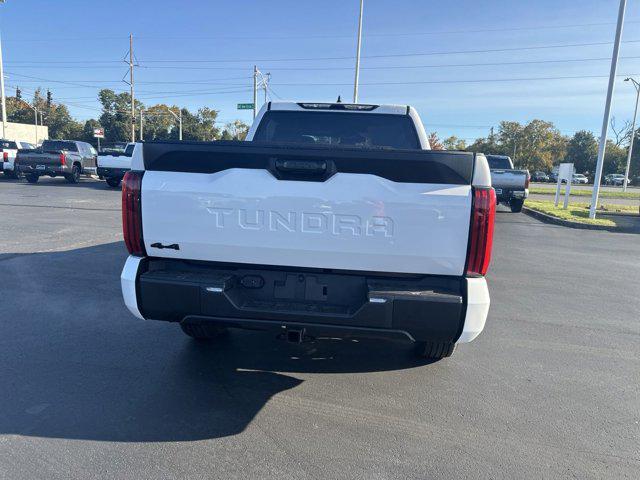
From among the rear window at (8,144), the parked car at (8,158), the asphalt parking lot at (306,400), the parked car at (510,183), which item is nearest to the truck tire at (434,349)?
the asphalt parking lot at (306,400)

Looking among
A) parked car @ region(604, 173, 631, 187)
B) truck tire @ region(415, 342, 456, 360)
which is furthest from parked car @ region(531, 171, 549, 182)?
truck tire @ region(415, 342, 456, 360)

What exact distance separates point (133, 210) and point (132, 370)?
1467 millimetres

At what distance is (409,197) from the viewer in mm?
2740

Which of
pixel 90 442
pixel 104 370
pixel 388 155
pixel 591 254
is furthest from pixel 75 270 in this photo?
pixel 591 254

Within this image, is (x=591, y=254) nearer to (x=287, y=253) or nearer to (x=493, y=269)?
(x=493, y=269)

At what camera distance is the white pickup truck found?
9.00 feet

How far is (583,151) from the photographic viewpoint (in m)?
78.7

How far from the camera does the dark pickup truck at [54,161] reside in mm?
20406

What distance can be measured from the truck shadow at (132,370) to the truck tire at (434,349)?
16cm

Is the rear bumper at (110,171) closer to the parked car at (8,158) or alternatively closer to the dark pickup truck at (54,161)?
the dark pickup truck at (54,161)

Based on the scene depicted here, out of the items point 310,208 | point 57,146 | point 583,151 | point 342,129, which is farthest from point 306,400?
point 583,151

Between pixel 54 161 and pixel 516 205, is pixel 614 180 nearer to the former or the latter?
pixel 516 205

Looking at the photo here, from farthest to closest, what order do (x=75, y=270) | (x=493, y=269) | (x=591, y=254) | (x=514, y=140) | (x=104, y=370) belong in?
(x=514, y=140)
(x=591, y=254)
(x=493, y=269)
(x=75, y=270)
(x=104, y=370)

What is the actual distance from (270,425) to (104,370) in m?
1.57
